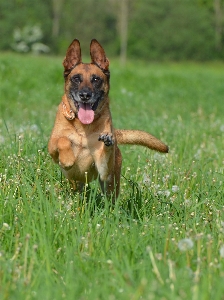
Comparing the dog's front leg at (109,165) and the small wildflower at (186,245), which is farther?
the dog's front leg at (109,165)

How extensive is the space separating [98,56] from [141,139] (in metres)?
0.75

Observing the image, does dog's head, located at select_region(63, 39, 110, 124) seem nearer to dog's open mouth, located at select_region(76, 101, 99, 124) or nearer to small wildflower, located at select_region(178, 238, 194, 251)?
dog's open mouth, located at select_region(76, 101, 99, 124)

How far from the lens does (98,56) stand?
488 centimetres

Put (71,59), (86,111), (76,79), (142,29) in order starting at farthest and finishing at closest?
(142,29)
(71,59)
(76,79)
(86,111)

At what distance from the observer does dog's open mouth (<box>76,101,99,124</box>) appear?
179 inches

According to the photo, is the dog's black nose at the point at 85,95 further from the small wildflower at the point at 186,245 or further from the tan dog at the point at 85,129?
the small wildflower at the point at 186,245

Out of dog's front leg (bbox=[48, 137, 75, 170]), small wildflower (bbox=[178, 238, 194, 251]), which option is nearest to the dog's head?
dog's front leg (bbox=[48, 137, 75, 170])

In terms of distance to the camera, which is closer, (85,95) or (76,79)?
(85,95)

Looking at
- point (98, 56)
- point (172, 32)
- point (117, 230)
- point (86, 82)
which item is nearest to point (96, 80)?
point (86, 82)

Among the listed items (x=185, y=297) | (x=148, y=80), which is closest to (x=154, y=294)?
(x=185, y=297)

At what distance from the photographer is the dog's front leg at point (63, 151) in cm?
430

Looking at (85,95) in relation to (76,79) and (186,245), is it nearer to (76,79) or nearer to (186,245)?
(76,79)

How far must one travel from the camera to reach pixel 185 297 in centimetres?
244

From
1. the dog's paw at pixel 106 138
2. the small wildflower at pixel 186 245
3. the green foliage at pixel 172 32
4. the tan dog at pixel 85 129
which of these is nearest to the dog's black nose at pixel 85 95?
the tan dog at pixel 85 129
